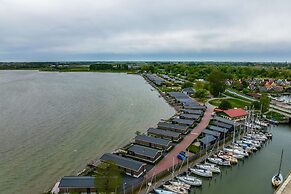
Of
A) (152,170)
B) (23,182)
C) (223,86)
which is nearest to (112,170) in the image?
(152,170)

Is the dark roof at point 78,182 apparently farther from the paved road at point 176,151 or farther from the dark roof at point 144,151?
the dark roof at point 144,151

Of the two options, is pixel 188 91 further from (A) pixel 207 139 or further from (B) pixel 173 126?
(A) pixel 207 139

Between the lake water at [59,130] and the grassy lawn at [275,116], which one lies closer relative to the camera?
the lake water at [59,130]

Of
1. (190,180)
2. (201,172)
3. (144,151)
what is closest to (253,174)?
(201,172)

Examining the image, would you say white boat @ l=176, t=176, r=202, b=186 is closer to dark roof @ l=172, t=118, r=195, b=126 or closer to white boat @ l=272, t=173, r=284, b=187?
white boat @ l=272, t=173, r=284, b=187

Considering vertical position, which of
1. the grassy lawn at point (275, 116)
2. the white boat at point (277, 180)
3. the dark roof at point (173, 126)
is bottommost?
the white boat at point (277, 180)

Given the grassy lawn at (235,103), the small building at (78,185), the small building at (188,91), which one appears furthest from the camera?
the small building at (188,91)

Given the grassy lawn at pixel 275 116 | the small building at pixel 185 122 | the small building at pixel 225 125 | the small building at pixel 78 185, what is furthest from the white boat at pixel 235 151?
the grassy lawn at pixel 275 116
